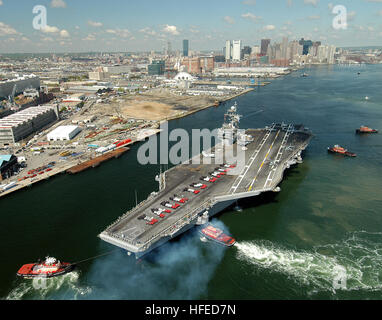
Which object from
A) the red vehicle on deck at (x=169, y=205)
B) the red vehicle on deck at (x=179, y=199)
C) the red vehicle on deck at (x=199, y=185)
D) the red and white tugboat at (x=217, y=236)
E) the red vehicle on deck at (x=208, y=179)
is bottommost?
the red and white tugboat at (x=217, y=236)

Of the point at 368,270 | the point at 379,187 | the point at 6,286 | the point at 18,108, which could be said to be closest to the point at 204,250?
the point at 368,270

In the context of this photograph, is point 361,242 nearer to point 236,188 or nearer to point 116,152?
point 236,188

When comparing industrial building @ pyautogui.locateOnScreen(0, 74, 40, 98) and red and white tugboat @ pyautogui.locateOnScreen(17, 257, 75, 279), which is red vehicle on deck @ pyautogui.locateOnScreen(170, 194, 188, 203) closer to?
red and white tugboat @ pyautogui.locateOnScreen(17, 257, 75, 279)

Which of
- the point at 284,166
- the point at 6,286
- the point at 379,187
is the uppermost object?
the point at 284,166

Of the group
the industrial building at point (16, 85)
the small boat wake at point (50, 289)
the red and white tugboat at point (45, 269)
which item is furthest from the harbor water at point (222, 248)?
the industrial building at point (16, 85)

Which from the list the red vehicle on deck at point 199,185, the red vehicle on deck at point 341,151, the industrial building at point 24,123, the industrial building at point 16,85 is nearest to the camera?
the red vehicle on deck at point 199,185

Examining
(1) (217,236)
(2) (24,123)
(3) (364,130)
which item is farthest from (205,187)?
(3) (364,130)

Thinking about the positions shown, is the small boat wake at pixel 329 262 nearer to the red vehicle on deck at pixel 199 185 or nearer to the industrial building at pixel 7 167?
the red vehicle on deck at pixel 199 185
